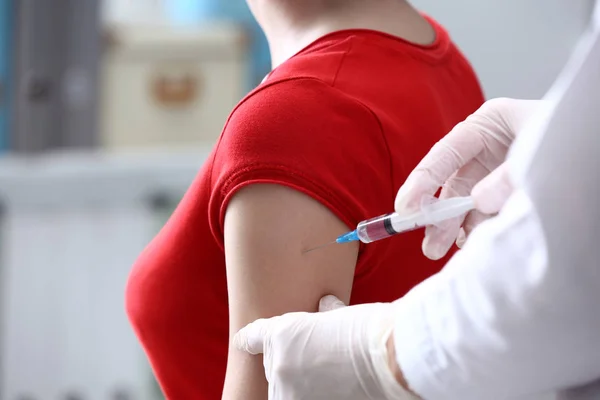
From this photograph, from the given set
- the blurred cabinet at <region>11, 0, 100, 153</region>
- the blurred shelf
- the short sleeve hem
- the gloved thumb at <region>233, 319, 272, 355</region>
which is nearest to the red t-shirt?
the short sleeve hem

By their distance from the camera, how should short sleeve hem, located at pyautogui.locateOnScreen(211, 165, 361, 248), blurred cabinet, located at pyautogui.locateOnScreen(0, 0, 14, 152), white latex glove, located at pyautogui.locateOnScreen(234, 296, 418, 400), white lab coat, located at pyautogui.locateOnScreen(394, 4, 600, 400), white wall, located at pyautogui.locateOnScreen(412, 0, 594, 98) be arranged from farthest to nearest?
blurred cabinet, located at pyautogui.locateOnScreen(0, 0, 14, 152) < white wall, located at pyautogui.locateOnScreen(412, 0, 594, 98) < short sleeve hem, located at pyautogui.locateOnScreen(211, 165, 361, 248) < white latex glove, located at pyautogui.locateOnScreen(234, 296, 418, 400) < white lab coat, located at pyautogui.locateOnScreen(394, 4, 600, 400)

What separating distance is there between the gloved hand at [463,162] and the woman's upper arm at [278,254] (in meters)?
0.09

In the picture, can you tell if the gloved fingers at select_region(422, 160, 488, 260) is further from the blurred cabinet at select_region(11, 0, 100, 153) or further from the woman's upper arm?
the blurred cabinet at select_region(11, 0, 100, 153)

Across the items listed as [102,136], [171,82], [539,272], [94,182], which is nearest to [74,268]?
[94,182]

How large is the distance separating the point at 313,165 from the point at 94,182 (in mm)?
1797

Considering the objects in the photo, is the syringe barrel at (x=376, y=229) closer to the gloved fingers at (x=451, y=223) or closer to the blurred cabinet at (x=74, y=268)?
the gloved fingers at (x=451, y=223)

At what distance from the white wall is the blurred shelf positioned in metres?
0.95

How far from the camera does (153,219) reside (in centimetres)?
244

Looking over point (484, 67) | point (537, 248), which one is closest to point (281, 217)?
point (537, 248)

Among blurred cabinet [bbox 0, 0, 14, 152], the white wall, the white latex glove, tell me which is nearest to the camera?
the white latex glove

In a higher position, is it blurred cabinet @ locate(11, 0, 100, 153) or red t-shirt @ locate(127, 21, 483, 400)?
red t-shirt @ locate(127, 21, 483, 400)

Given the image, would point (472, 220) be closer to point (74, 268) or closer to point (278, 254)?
point (278, 254)

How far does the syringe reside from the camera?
0.69 meters

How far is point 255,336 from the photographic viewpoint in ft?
2.39
